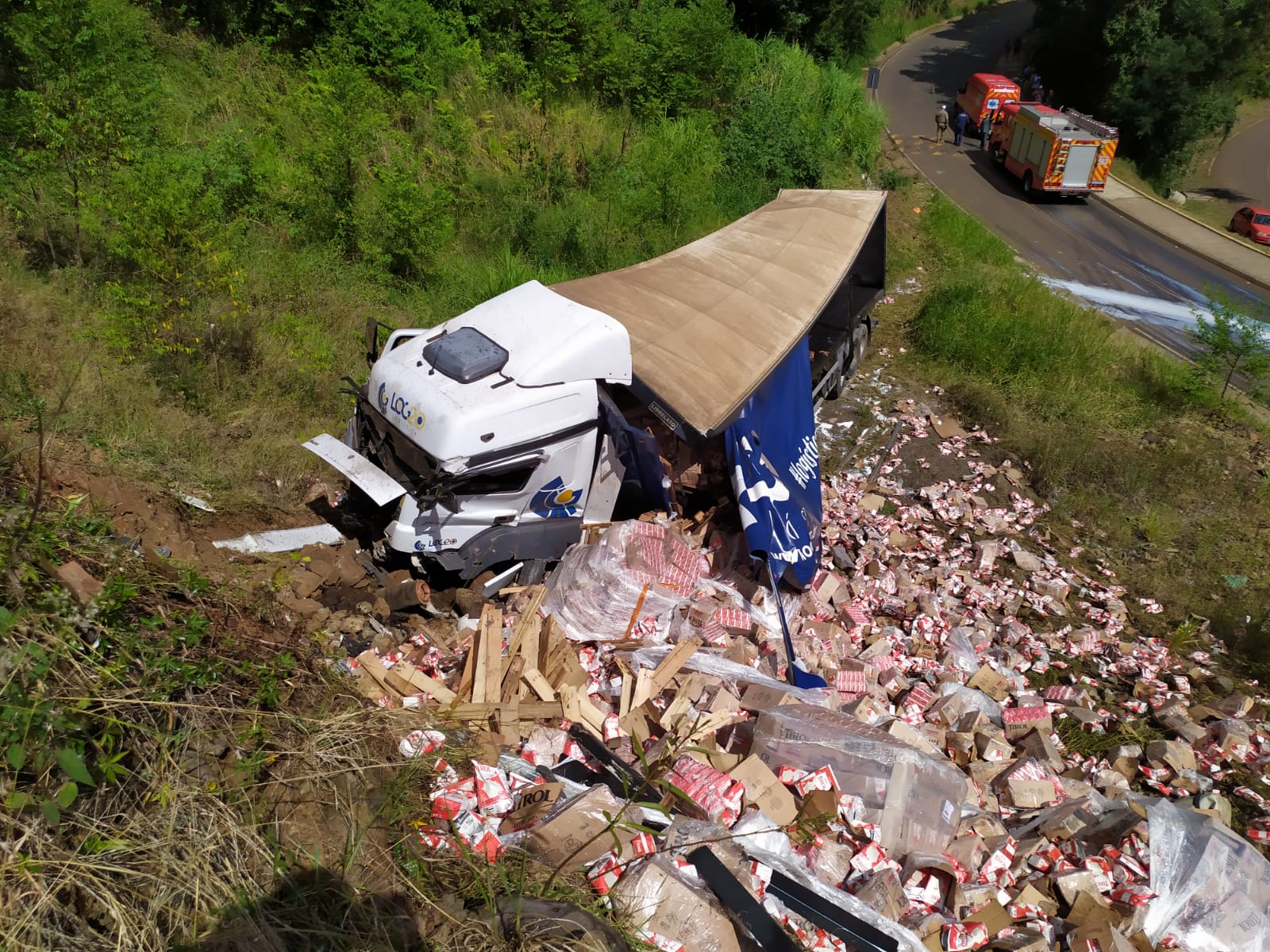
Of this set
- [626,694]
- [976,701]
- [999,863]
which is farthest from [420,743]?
[976,701]

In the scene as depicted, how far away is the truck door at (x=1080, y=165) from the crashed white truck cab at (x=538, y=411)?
19242 millimetres

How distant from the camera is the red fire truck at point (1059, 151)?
2211 cm

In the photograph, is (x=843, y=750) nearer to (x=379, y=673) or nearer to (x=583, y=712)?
(x=583, y=712)

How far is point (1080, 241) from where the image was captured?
2097 cm

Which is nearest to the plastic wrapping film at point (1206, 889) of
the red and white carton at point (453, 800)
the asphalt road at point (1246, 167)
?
the red and white carton at point (453, 800)

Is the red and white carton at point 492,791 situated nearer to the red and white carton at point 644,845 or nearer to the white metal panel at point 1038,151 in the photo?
the red and white carton at point 644,845

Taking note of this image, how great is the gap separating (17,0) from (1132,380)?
639 inches

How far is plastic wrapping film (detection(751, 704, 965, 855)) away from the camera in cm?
461

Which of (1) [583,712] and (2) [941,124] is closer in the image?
(1) [583,712]

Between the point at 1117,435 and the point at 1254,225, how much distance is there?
2029 cm

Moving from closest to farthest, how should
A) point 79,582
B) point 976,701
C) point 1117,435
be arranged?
point 79,582 < point 976,701 < point 1117,435

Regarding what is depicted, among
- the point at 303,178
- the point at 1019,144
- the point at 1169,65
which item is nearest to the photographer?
the point at 303,178

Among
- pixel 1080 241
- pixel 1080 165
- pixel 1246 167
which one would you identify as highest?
pixel 1246 167

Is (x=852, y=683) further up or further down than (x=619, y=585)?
further down
